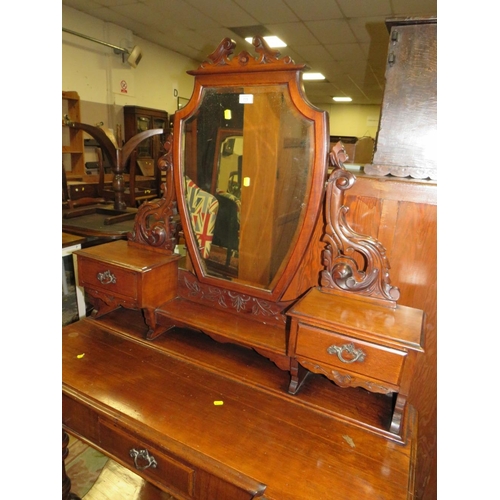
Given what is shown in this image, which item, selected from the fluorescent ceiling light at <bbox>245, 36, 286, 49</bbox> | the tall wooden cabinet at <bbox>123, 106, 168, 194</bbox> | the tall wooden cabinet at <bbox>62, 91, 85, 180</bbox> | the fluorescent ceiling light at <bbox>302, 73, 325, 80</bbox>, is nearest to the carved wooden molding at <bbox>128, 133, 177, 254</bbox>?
the tall wooden cabinet at <bbox>62, 91, 85, 180</bbox>

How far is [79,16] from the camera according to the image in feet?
12.1

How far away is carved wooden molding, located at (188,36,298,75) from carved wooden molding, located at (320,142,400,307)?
0.29m

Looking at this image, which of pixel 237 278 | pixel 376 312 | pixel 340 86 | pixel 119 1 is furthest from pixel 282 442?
pixel 340 86

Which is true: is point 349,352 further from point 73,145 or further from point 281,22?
point 73,145

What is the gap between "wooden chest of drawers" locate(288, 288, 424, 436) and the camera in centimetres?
83

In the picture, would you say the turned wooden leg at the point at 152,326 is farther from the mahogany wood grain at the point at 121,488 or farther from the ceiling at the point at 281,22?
the ceiling at the point at 281,22

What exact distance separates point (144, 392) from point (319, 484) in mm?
528

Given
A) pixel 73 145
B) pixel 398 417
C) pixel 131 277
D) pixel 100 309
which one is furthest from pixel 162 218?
pixel 73 145

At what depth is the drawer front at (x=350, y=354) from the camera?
828 millimetres

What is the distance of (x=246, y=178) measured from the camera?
45.3 inches

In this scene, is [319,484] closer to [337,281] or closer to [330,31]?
[337,281]

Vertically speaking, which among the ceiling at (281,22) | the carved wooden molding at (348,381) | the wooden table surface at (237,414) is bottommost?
the wooden table surface at (237,414)

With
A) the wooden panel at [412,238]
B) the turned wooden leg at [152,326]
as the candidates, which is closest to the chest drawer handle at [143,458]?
the turned wooden leg at [152,326]

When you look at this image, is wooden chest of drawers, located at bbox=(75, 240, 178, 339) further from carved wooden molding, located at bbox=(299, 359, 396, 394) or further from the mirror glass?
carved wooden molding, located at bbox=(299, 359, 396, 394)
